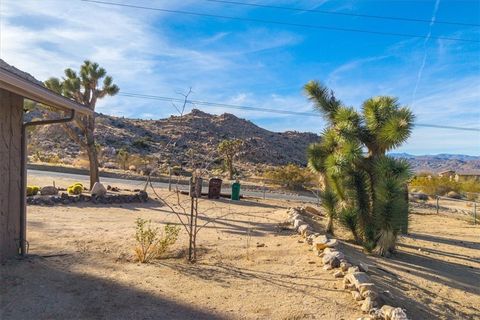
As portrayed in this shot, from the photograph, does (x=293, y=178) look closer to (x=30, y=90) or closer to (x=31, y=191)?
(x=31, y=191)

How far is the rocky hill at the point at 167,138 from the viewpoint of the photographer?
51.8 metres

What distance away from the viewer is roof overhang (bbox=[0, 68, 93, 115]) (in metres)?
5.96

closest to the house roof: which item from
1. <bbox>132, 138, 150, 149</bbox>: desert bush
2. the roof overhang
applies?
the roof overhang

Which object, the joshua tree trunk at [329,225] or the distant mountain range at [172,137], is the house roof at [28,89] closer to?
the joshua tree trunk at [329,225]

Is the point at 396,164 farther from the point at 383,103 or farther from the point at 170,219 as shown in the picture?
the point at 170,219

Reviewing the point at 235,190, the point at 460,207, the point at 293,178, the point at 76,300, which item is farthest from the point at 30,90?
the point at 460,207

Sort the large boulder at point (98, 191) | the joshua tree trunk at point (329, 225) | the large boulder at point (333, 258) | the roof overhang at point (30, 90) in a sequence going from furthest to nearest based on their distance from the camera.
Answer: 1. the large boulder at point (98, 191)
2. the joshua tree trunk at point (329, 225)
3. the large boulder at point (333, 258)
4. the roof overhang at point (30, 90)

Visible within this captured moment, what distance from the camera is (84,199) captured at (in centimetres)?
1553

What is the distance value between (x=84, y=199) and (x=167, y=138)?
50.3 m

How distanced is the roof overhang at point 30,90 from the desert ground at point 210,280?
2.46 metres

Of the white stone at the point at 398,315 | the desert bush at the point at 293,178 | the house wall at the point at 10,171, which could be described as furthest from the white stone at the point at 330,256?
the desert bush at the point at 293,178

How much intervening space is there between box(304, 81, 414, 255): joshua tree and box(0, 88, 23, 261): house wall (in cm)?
679

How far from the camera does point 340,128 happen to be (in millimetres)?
11070

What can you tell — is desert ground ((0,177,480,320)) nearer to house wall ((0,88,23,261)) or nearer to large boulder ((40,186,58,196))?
house wall ((0,88,23,261))
